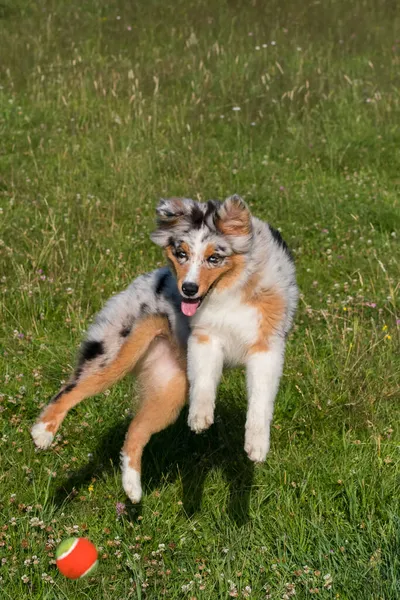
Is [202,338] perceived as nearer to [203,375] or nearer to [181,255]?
[203,375]

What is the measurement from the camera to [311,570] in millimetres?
3570

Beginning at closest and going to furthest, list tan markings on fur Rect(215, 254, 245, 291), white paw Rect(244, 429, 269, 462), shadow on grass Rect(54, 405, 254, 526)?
white paw Rect(244, 429, 269, 462) → tan markings on fur Rect(215, 254, 245, 291) → shadow on grass Rect(54, 405, 254, 526)

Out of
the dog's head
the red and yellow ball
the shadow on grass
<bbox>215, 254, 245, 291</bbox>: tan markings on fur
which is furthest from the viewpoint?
the shadow on grass

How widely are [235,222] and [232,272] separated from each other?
258mm

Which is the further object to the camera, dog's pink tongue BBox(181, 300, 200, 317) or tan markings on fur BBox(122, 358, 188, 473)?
tan markings on fur BBox(122, 358, 188, 473)

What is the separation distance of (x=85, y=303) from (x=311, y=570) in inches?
115

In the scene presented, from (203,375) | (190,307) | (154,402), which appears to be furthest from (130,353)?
(190,307)

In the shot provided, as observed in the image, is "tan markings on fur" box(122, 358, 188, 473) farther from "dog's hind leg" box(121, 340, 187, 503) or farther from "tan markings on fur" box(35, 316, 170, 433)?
"tan markings on fur" box(35, 316, 170, 433)

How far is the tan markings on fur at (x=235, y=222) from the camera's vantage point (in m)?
4.07

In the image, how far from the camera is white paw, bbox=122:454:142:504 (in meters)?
4.12

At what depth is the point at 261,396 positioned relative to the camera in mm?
3875

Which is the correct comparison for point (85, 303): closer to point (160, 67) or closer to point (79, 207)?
point (79, 207)

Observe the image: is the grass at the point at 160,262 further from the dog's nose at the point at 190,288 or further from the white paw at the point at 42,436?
the dog's nose at the point at 190,288

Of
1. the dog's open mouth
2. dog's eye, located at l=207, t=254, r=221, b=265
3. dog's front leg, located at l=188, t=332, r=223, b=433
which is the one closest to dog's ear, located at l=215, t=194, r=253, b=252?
dog's eye, located at l=207, t=254, r=221, b=265
